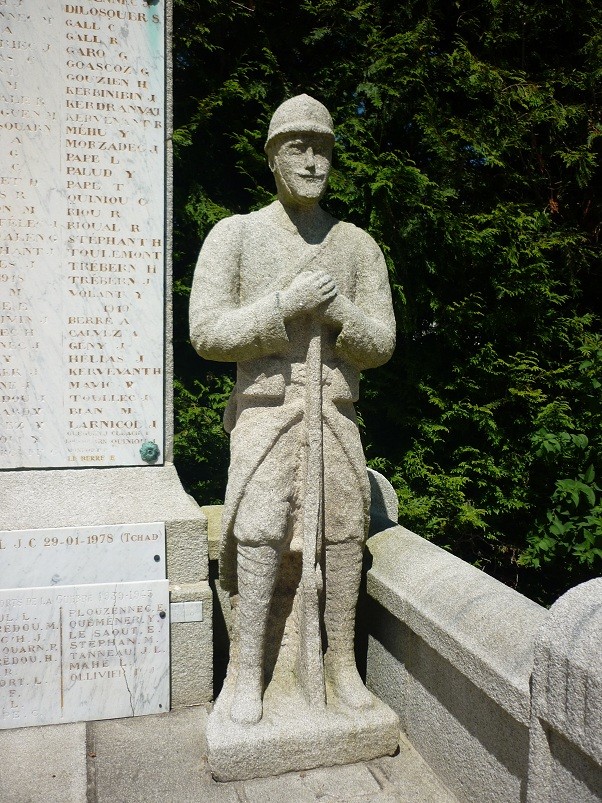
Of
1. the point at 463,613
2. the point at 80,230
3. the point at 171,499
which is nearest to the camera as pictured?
the point at 463,613

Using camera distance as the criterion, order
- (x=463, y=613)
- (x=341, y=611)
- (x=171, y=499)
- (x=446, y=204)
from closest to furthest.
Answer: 1. (x=463, y=613)
2. (x=341, y=611)
3. (x=171, y=499)
4. (x=446, y=204)

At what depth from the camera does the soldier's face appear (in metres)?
2.91

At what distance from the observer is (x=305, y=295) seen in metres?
2.79

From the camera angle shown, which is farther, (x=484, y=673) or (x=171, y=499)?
(x=171, y=499)

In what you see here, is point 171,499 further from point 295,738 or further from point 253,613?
point 295,738

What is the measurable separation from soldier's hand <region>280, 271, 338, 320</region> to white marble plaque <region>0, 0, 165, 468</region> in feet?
2.62

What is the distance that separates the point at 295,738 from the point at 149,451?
1.36m

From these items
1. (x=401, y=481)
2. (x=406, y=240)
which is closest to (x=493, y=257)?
(x=406, y=240)

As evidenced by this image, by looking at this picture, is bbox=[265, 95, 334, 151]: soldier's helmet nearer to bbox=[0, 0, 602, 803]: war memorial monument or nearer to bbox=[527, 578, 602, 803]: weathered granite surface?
bbox=[0, 0, 602, 803]: war memorial monument

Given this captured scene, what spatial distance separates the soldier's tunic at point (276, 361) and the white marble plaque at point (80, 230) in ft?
1.65

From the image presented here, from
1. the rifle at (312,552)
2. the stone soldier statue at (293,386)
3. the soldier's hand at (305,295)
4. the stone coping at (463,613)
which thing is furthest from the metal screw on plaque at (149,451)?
the stone coping at (463,613)

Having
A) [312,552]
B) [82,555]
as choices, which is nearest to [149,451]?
[82,555]

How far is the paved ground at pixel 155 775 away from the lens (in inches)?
102

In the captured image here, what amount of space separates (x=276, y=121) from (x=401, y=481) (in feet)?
9.88
